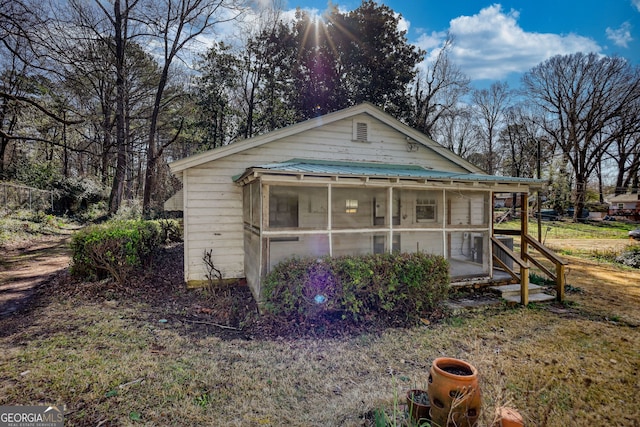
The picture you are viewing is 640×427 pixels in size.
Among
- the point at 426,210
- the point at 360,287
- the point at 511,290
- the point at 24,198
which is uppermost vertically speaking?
the point at 24,198

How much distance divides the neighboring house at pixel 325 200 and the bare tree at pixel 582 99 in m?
25.2

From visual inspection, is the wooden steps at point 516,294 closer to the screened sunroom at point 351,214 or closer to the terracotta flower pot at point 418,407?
the screened sunroom at point 351,214

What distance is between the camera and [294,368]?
12.4ft

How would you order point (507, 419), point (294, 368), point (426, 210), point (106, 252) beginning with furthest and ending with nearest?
point (426, 210) < point (106, 252) < point (294, 368) < point (507, 419)

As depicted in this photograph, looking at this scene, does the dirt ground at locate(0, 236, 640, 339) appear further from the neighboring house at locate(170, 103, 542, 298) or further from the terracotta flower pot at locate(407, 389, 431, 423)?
the terracotta flower pot at locate(407, 389, 431, 423)

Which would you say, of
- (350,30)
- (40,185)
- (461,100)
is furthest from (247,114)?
(461,100)

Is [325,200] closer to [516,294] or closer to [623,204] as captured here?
[516,294]

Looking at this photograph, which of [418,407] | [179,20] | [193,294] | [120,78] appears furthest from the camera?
[179,20]

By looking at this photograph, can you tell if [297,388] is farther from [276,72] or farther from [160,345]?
Result: [276,72]

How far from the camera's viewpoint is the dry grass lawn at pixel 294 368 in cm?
291

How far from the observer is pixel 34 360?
→ 12.3 ft

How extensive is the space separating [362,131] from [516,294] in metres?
5.55

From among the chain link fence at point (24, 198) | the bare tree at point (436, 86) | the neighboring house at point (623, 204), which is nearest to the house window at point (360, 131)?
the bare tree at point (436, 86)


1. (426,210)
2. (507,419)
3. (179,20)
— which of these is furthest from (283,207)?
(179,20)
